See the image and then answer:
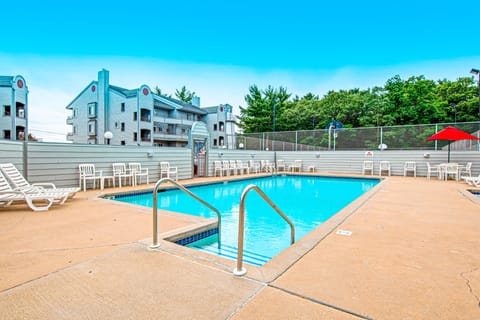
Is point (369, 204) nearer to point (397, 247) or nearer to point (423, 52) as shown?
point (397, 247)

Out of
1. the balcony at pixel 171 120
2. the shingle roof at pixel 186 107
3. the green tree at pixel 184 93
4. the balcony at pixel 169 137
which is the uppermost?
the green tree at pixel 184 93

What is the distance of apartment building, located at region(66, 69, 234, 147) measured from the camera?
874 inches

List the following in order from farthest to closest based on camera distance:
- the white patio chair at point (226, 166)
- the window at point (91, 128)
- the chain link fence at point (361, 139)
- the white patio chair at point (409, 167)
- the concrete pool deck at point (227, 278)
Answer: the window at point (91, 128), the white patio chair at point (226, 166), the white patio chair at point (409, 167), the chain link fence at point (361, 139), the concrete pool deck at point (227, 278)

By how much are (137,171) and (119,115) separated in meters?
16.3

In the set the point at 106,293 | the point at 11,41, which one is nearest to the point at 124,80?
the point at 11,41

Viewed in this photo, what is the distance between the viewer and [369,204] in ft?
17.4

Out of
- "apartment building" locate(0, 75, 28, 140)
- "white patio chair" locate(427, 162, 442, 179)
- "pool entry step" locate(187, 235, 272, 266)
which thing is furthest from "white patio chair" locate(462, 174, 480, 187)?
"apartment building" locate(0, 75, 28, 140)

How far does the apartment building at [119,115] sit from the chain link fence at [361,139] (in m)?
10.8

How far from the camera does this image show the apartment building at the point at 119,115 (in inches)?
874

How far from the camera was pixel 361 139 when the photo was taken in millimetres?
13500

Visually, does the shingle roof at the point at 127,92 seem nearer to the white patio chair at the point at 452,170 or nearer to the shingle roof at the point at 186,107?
the shingle roof at the point at 186,107

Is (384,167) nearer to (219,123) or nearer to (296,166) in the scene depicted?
(296,166)

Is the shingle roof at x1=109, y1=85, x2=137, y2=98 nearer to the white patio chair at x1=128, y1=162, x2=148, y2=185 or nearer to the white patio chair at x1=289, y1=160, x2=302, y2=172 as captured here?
the white patio chair at x1=289, y1=160, x2=302, y2=172

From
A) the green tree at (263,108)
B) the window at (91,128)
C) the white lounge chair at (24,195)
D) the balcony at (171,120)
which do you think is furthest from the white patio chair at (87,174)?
the green tree at (263,108)
